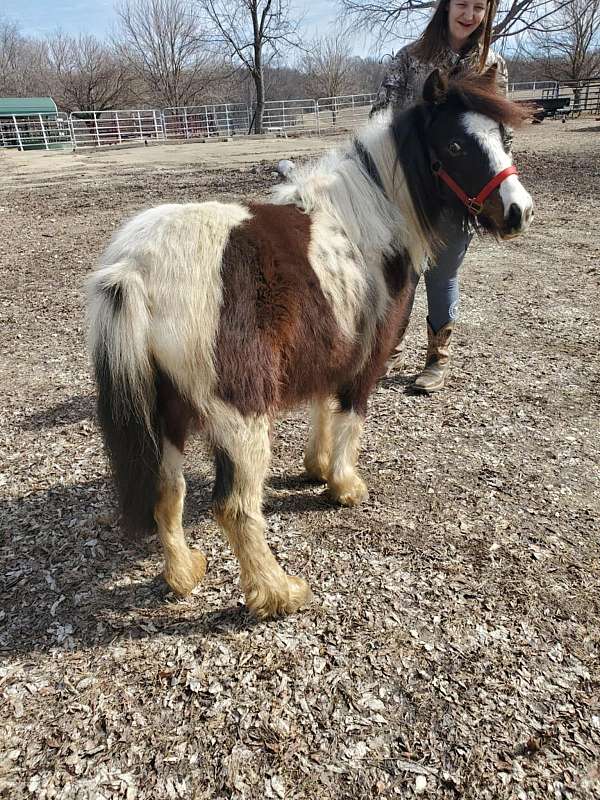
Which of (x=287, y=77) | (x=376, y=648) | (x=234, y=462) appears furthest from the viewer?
(x=287, y=77)

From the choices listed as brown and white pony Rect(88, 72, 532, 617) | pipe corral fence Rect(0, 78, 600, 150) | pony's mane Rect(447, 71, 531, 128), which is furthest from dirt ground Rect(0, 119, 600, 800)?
pipe corral fence Rect(0, 78, 600, 150)

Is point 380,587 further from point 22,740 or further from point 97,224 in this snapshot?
point 97,224

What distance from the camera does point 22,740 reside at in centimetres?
188

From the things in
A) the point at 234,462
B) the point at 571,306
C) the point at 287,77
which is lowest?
the point at 571,306

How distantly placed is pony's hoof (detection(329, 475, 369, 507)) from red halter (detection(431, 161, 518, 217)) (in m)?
1.54

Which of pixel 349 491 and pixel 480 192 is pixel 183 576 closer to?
pixel 349 491

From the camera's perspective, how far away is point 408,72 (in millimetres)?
3189

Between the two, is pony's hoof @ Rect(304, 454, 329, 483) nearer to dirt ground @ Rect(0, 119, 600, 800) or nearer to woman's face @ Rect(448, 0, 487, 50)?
dirt ground @ Rect(0, 119, 600, 800)

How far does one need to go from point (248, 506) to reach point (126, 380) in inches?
27.3

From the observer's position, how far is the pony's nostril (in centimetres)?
246

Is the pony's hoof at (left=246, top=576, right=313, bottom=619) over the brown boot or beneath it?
beneath

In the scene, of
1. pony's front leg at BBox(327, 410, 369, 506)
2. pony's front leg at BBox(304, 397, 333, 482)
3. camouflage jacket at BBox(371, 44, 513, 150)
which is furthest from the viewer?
pony's front leg at BBox(304, 397, 333, 482)

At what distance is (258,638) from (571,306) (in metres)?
5.01

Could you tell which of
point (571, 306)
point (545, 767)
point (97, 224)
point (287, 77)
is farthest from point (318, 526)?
point (287, 77)
